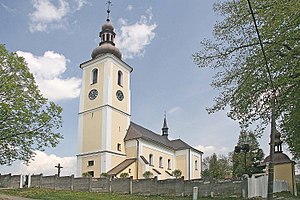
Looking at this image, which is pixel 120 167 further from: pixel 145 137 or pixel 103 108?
pixel 103 108

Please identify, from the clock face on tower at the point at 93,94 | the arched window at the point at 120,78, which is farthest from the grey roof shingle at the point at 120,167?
the arched window at the point at 120,78

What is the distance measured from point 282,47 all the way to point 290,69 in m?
0.94

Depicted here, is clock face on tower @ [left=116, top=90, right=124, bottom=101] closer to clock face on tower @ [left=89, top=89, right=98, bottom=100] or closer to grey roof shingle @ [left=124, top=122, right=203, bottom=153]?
clock face on tower @ [left=89, top=89, right=98, bottom=100]

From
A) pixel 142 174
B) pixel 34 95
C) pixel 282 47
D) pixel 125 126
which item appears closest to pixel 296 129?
pixel 282 47

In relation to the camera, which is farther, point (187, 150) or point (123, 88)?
point (187, 150)

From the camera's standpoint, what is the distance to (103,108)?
135ft

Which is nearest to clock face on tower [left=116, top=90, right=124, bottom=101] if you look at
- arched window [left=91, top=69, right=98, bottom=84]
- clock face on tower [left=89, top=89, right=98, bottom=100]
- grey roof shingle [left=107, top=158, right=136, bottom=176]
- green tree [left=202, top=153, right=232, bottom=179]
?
clock face on tower [left=89, top=89, right=98, bottom=100]

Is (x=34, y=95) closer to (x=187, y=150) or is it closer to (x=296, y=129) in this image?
(x=296, y=129)

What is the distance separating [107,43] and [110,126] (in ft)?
37.2

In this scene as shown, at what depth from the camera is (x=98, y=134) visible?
40.1 m

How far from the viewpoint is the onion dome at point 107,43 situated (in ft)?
145

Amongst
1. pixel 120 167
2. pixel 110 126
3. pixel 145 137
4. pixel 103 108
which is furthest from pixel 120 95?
pixel 120 167

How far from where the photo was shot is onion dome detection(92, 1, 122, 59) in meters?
44.1

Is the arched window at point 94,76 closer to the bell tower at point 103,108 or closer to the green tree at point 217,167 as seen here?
the bell tower at point 103,108
